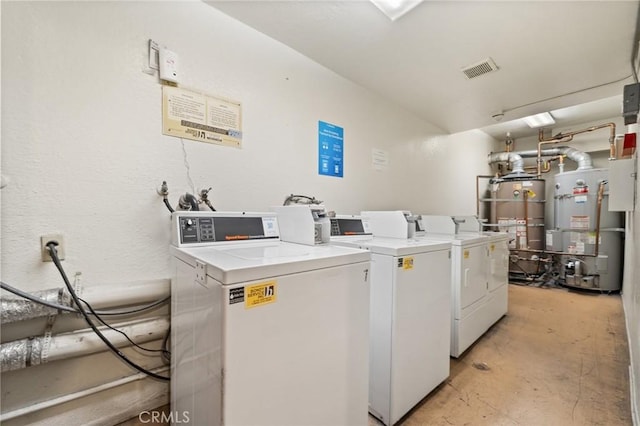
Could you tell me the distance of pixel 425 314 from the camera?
1567mm

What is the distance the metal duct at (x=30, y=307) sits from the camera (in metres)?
1.08

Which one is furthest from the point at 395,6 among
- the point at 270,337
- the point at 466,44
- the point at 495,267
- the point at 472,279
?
the point at 495,267

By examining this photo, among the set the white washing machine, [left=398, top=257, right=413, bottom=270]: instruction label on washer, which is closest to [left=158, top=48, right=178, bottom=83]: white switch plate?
[left=398, top=257, right=413, bottom=270]: instruction label on washer

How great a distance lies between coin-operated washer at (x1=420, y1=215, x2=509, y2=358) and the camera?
2078 mm

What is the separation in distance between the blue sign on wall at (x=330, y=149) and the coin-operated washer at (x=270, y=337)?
1262 millimetres

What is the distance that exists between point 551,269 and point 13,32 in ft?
20.5

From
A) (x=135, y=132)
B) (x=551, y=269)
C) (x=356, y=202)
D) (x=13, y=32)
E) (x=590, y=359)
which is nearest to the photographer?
(x=13, y=32)

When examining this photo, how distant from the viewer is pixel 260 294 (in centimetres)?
85

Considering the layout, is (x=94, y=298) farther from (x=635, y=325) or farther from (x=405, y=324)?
(x=635, y=325)

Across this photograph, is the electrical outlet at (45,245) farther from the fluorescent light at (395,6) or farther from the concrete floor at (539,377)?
the fluorescent light at (395,6)

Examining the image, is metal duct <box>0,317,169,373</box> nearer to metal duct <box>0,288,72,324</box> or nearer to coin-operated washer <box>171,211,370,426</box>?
metal duct <box>0,288,72,324</box>

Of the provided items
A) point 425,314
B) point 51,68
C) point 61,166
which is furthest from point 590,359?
point 51,68

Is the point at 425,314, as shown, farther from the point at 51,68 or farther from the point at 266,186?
the point at 51,68

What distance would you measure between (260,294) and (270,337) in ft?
0.50
